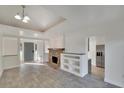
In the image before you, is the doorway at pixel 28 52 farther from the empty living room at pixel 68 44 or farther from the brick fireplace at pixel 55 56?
the brick fireplace at pixel 55 56

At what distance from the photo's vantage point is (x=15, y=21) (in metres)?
4.86

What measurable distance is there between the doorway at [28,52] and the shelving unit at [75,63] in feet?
16.1

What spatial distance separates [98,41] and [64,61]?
9.31ft

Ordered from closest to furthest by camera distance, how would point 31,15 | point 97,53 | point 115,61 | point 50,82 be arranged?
point 115,61 < point 50,82 < point 31,15 < point 97,53

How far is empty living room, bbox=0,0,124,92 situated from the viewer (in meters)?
3.02

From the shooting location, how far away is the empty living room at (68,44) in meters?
3.02

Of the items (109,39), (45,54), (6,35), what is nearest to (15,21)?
(6,35)

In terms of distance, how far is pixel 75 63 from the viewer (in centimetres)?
467

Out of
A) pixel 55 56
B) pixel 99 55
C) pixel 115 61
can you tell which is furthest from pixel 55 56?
pixel 115 61

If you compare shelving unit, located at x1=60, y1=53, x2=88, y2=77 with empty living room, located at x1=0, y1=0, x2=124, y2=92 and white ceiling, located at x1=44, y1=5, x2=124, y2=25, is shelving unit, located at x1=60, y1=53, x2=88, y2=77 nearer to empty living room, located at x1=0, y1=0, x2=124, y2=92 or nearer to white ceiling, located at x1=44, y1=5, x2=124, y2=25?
empty living room, located at x1=0, y1=0, x2=124, y2=92

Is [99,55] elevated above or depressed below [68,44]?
below

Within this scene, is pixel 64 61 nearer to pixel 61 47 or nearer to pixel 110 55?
pixel 61 47

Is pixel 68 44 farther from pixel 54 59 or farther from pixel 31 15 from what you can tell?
pixel 31 15

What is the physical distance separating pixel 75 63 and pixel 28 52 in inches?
237
